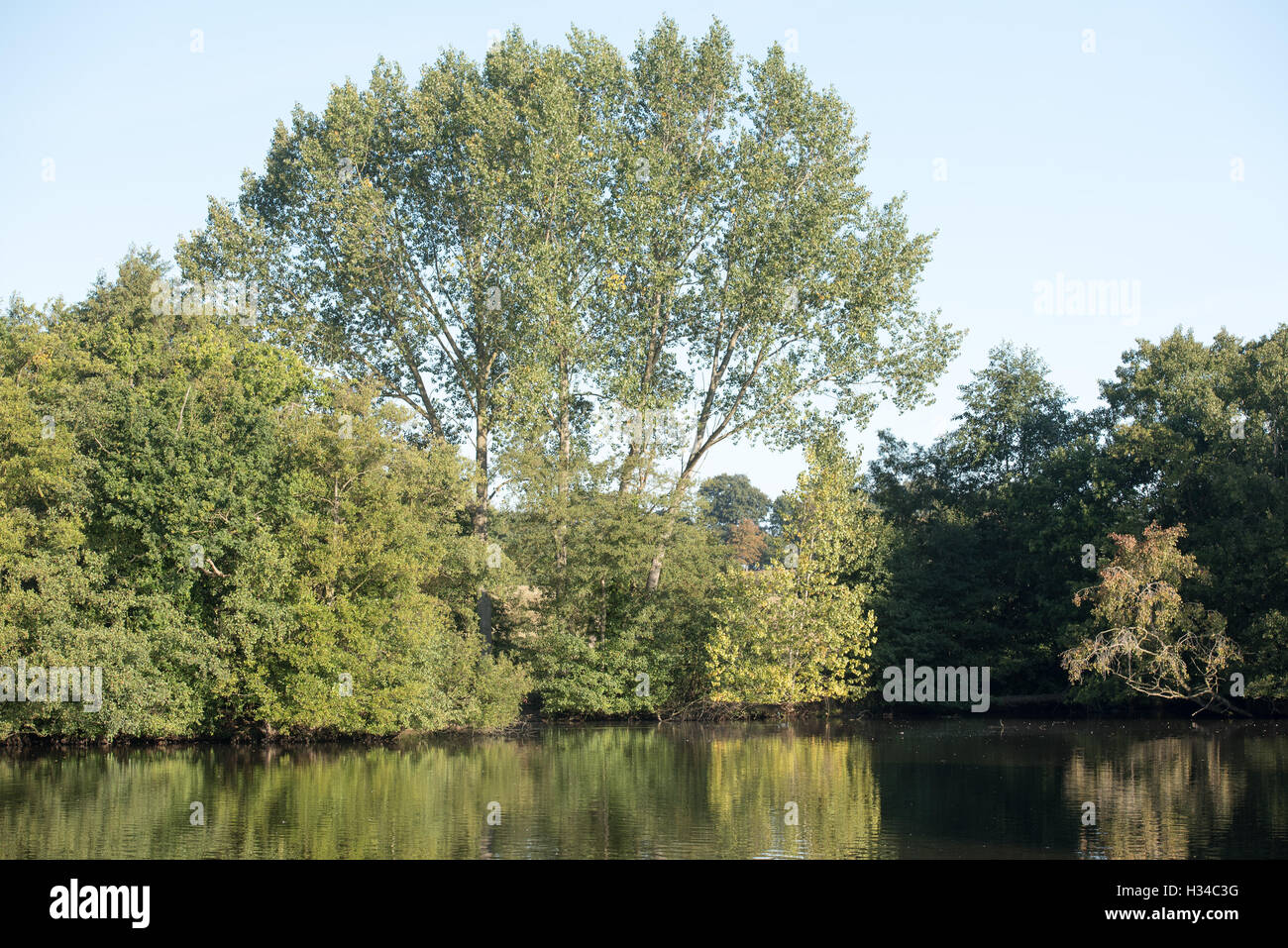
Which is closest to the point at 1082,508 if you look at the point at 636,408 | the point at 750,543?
the point at 636,408

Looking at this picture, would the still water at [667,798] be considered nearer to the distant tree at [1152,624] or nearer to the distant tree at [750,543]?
the distant tree at [1152,624]

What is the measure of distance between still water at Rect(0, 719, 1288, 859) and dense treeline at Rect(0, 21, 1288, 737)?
214 inches

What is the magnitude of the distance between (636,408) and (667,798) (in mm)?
22651

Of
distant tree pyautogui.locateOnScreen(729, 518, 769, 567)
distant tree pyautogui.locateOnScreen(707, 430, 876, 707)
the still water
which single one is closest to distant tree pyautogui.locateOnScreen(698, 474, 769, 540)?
distant tree pyautogui.locateOnScreen(729, 518, 769, 567)

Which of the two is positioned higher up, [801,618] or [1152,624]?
[801,618]

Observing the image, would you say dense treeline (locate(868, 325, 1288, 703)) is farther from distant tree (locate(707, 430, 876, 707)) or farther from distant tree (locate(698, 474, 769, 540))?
distant tree (locate(698, 474, 769, 540))

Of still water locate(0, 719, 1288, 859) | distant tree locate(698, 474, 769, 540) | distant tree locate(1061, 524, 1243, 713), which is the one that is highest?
distant tree locate(698, 474, 769, 540)

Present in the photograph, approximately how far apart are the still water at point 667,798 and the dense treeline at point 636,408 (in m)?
5.44

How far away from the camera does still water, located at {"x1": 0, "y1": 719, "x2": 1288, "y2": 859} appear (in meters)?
18.7

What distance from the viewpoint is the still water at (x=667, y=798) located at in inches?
736

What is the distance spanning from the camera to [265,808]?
22312 mm

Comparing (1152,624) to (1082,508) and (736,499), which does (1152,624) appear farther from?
(736,499)

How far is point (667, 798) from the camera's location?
78.7ft

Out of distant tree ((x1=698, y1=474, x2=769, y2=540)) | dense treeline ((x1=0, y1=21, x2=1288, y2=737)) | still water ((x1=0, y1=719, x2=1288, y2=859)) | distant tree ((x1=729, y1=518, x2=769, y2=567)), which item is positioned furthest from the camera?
distant tree ((x1=698, y1=474, x2=769, y2=540))
